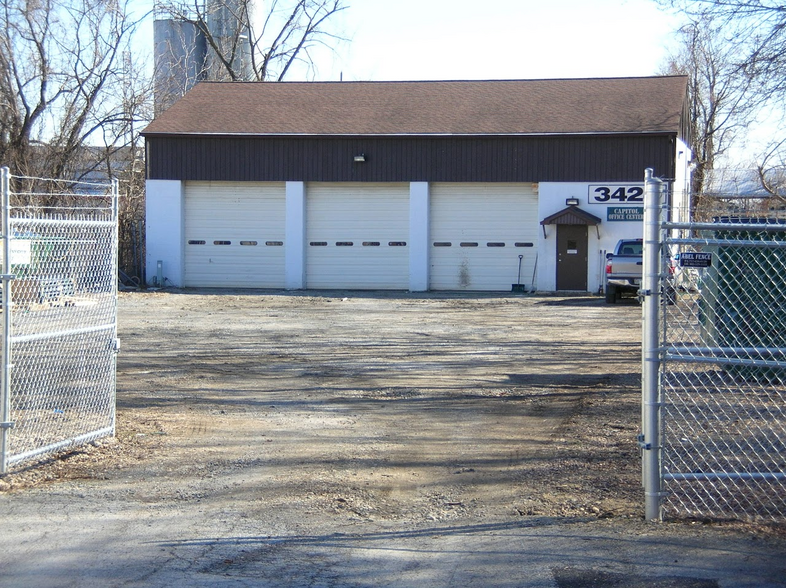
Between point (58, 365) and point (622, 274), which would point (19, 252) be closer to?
point (58, 365)

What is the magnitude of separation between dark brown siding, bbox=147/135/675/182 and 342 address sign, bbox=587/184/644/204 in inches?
11.1

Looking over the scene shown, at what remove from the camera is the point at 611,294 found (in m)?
24.9

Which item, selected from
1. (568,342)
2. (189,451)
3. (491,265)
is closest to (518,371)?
(568,342)

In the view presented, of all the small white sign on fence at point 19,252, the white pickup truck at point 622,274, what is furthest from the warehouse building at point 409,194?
the small white sign on fence at point 19,252

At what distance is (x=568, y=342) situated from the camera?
1595cm

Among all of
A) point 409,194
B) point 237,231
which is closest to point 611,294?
point 409,194

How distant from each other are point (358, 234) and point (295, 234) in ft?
6.89

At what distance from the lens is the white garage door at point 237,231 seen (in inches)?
1224

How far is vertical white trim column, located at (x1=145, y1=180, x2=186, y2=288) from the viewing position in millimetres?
31000

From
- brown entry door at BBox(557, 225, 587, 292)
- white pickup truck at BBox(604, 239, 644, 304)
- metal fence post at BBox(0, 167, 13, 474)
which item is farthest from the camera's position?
brown entry door at BBox(557, 225, 587, 292)

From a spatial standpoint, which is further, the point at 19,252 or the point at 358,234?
the point at 358,234

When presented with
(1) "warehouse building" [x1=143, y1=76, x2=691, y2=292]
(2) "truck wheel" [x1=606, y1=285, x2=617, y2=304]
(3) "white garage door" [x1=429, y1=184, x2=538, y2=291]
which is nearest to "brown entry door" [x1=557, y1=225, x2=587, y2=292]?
(1) "warehouse building" [x1=143, y1=76, x2=691, y2=292]

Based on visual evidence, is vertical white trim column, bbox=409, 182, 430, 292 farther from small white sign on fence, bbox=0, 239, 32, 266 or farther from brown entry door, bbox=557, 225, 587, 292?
small white sign on fence, bbox=0, 239, 32, 266

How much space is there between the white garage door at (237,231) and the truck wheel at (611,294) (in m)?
11.3
